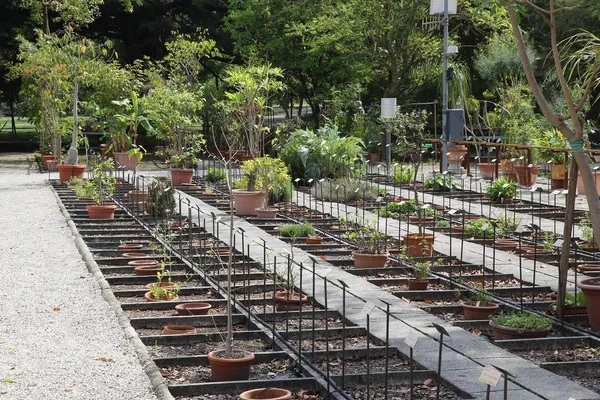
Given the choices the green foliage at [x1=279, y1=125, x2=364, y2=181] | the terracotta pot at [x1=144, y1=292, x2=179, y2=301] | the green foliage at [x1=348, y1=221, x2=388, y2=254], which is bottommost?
the terracotta pot at [x1=144, y1=292, x2=179, y2=301]

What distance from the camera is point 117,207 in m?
17.9

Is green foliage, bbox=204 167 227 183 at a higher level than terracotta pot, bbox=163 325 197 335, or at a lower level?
higher

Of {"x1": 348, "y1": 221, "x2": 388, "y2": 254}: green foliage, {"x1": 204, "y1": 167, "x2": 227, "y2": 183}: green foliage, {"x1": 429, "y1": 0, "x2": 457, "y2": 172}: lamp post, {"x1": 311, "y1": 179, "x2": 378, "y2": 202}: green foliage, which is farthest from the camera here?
{"x1": 429, "y1": 0, "x2": 457, "y2": 172}: lamp post

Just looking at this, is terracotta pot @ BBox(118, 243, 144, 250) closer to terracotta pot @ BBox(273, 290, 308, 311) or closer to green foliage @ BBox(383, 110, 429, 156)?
terracotta pot @ BBox(273, 290, 308, 311)

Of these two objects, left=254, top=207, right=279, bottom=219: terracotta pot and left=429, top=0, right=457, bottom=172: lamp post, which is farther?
left=429, top=0, right=457, bottom=172: lamp post

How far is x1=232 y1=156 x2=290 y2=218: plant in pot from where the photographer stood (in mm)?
16672

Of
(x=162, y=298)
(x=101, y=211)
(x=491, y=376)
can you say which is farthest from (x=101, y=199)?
(x=491, y=376)

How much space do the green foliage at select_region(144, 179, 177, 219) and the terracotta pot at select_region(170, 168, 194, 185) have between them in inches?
242

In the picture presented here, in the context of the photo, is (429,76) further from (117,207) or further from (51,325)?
(51,325)

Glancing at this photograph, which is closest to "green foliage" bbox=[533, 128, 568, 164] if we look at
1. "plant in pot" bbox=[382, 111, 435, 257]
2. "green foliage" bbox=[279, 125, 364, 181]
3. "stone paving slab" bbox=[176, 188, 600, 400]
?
"plant in pot" bbox=[382, 111, 435, 257]

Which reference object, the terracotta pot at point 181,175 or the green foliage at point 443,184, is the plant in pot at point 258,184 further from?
the terracotta pot at point 181,175

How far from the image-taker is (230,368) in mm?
6895

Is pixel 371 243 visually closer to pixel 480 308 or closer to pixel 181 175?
pixel 480 308

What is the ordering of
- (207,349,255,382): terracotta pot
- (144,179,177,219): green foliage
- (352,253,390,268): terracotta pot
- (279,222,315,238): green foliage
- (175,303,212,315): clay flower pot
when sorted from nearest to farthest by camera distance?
(207,349,255,382): terracotta pot, (175,303,212,315): clay flower pot, (352,253,390,268): terracotta pot, (279,222,315,238): green foliage, (144,179,177,219): green foliage
